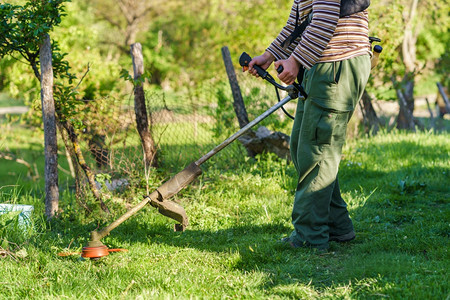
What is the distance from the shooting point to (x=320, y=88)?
10.9 ft

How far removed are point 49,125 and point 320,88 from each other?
2384mm

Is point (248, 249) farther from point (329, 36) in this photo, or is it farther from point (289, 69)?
point (329, 36)

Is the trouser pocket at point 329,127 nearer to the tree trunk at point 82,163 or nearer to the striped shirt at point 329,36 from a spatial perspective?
the striped shirt at point 329,36

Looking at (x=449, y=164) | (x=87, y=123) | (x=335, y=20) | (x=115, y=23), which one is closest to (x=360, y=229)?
(x=335, y=20)

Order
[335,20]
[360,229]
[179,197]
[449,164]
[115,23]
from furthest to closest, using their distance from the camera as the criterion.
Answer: [115,23], [449,164], [179,197], [360,229], [335,20]

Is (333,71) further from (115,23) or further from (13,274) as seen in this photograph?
(115,23)

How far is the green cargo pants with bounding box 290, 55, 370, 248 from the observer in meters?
3.30

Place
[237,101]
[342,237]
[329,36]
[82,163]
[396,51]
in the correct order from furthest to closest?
[396,51] < [237,101] < [82,163] < [342,237] < [329,36]

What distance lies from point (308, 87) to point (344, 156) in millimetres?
3319

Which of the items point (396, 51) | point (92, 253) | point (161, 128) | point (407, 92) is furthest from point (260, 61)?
point (407, 92)

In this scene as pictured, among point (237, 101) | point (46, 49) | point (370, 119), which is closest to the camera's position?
point (46, 49)

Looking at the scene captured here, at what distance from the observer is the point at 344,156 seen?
6.51 metres

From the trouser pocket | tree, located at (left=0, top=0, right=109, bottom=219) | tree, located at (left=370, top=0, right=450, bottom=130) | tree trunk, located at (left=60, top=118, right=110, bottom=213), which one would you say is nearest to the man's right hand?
the trouser pocket

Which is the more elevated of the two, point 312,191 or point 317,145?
point 317,145
